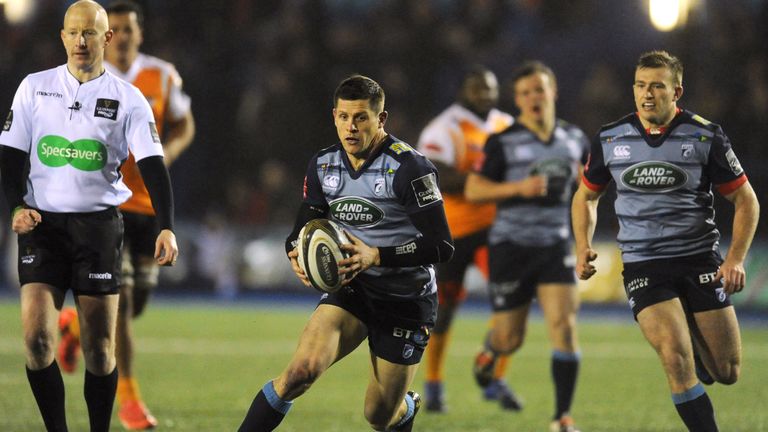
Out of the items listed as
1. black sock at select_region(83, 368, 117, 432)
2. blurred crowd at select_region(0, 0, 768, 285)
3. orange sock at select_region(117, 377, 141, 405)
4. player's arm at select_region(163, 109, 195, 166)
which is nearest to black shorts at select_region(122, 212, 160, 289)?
player's arm at select_region(163, 109, 195, 166)

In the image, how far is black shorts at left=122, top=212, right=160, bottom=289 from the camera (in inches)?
316

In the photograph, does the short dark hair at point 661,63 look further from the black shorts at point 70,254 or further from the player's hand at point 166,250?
the black shorts at point 70,254

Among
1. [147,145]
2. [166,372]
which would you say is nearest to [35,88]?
[147,145]

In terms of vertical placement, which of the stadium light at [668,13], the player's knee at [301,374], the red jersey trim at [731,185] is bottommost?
the player's knee at [301,374]

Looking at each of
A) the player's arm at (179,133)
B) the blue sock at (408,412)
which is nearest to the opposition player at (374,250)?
the blue sock at (408,412)

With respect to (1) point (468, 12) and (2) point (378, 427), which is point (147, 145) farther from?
(1) point (468, 12)

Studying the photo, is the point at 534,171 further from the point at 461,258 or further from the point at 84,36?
the point at 84,36

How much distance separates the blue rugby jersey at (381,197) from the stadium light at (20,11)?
14575 millimetres

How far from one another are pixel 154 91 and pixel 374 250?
3.18m

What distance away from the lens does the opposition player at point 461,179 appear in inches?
375

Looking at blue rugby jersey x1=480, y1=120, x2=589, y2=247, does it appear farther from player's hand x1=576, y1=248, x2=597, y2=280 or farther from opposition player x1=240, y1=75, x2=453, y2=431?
opposition player x1=240, y1=75, x2=453, y2=431

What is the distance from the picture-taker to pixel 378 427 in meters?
6.17

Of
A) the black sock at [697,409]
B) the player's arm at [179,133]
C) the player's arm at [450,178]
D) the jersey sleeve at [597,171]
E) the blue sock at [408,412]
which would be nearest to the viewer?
the black sock at [697,409]

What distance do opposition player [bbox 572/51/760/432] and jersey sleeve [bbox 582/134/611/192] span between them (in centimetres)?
11
